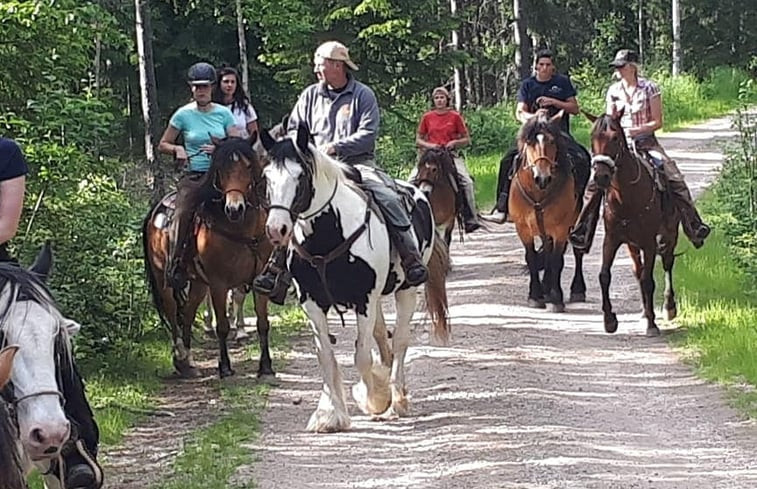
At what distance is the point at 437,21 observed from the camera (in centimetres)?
2202

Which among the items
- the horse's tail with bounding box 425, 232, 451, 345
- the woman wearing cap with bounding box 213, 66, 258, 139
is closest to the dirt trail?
the horse's tail with bounding box 425, 232, 451, 345

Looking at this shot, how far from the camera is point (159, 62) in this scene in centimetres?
2366

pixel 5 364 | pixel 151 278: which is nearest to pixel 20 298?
pixel 5 364

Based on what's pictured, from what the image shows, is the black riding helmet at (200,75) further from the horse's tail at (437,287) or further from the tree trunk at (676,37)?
the tree trunk at (676,37)

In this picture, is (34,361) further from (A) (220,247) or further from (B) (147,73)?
(B) (147,73)

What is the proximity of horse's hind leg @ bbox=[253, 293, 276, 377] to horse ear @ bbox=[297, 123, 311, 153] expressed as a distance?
2.56m

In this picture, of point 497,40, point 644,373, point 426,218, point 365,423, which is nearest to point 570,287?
point 644,373

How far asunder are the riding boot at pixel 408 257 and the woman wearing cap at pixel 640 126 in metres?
3.84

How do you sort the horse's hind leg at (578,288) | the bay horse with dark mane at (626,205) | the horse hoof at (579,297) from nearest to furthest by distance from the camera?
the bay horse with dark mane at (626,205) → the horse's hind leg at (578,288) → the horse hoof at (579,297)

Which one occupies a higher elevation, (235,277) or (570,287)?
(235,277)

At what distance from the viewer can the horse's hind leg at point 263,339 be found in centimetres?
1083

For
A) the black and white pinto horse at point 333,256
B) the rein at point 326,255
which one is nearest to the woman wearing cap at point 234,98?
the black and white pinto horse at point 333,256

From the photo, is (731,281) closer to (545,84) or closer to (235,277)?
(545,84)

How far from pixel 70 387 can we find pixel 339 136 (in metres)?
4.45
